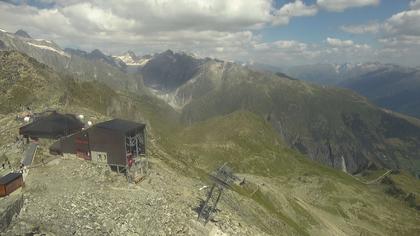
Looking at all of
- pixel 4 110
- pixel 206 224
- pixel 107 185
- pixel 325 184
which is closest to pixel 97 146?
pixel 107 185

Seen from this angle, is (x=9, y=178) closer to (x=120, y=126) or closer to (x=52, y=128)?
(x=120, y=126)

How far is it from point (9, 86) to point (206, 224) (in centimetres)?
11512

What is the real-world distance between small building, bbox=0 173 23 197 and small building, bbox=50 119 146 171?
11968mm

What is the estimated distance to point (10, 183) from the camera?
2242 inches

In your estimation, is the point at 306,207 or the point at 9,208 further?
the point at 306,207

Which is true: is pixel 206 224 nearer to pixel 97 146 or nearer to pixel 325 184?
pixel 97 146

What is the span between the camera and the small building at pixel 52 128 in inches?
2990

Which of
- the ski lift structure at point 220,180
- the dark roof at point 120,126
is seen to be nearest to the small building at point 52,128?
the dark roof at point 120,126

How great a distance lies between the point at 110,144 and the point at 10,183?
50.7 ft

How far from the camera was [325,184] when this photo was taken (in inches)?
7864

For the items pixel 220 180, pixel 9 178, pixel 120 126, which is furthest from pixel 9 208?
pixel 220 180

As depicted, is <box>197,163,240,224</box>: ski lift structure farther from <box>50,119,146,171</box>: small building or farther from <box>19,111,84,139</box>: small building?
<box>19,111,84,139</box>: small building

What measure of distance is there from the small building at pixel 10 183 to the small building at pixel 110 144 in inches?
471

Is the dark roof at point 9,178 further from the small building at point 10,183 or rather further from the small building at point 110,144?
the small building at point 110,144
